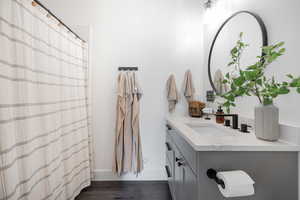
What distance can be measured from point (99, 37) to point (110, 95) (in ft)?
2.67

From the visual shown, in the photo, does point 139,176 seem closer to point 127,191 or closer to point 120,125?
point 127,191

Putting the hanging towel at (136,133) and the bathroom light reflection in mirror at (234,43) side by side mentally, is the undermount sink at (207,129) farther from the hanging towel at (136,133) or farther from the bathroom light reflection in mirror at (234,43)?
the hanging towel at (136,133)

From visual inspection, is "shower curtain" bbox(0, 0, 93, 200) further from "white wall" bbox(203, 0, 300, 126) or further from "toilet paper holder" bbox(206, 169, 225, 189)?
"white wall" bbox(203, 0, 300, 126)

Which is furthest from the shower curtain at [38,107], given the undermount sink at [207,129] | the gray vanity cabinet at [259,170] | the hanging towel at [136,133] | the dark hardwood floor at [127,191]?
the undermount sink at [207,129]

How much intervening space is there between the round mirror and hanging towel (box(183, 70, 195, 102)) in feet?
0.83

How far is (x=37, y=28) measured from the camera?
105 cm

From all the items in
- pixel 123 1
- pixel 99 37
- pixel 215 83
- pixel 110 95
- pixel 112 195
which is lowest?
pixel 112 195

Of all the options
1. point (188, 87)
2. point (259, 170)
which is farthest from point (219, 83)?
point (259, 170)

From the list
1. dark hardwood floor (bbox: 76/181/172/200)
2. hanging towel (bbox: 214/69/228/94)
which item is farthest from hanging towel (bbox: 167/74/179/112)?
dark hardwood floor (bbox: 76/181/172/200)

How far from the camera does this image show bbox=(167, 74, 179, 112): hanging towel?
194 centimetres

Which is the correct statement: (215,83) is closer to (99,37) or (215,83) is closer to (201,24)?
(201,24)

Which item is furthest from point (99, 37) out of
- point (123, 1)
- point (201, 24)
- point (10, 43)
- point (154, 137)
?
point (154, 137)

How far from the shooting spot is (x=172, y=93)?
1.94 m

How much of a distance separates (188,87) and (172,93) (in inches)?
9.5
